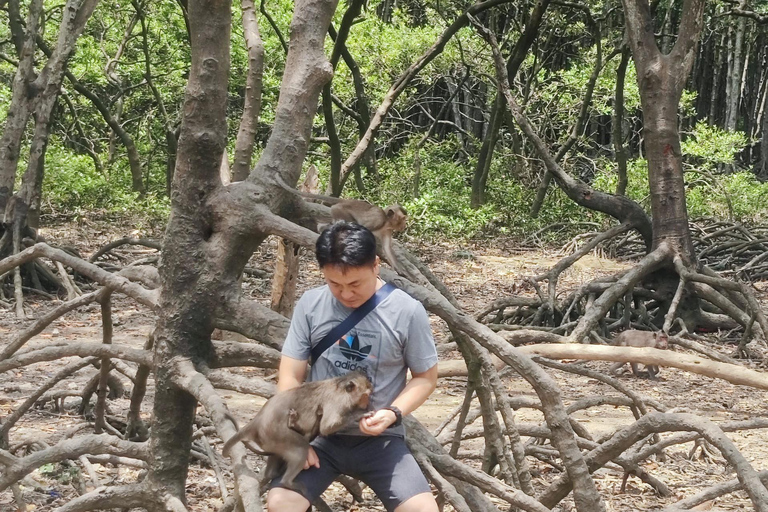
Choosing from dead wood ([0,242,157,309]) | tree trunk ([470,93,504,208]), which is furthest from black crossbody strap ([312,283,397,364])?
tree trunk ([470,93,504,208])

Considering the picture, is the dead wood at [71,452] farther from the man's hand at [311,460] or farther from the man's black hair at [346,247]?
the man's black hair at [346,247]

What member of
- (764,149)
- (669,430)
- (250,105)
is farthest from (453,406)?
(764,149)

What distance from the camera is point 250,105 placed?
5.09 meters

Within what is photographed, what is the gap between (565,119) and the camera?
54.9 ft

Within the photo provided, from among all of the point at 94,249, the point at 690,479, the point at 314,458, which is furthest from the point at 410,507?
the point at 94,249

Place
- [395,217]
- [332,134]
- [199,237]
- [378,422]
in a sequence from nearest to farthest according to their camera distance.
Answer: [378,422]
[199,237]
[395,217]
[332,134]

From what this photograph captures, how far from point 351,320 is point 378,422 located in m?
0.33

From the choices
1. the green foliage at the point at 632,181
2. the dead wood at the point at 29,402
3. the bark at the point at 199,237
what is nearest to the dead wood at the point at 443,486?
the bark at the point at 199,237

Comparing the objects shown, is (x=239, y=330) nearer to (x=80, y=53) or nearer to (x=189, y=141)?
(x=189, y=141)

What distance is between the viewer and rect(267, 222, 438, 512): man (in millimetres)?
2502

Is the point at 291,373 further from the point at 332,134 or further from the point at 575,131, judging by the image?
the point at 575,131

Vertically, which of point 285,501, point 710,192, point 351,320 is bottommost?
point 285,501

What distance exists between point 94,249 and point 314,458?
30.3 ft

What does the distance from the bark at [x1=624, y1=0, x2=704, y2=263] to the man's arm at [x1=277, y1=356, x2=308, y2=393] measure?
4.94m
